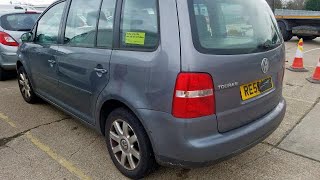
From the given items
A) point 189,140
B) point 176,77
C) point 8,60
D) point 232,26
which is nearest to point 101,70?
point 176,77

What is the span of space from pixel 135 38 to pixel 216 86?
2.54 ft

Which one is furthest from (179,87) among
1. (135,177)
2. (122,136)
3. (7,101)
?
(7,101)

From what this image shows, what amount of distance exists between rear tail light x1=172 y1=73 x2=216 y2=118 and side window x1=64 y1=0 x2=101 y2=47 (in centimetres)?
121

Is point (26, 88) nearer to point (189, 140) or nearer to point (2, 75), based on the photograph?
point (2, 75)

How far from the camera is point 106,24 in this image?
279cm

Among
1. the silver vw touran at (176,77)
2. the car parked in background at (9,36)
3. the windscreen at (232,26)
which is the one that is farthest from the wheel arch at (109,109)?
the car parked in background at (9,36)

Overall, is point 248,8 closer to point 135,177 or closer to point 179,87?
point 179,87

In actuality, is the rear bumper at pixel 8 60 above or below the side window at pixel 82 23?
below

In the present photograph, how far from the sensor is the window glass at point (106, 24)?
273 centimetres

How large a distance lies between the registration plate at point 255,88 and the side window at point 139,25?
0.80m

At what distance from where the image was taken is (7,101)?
4961 mm

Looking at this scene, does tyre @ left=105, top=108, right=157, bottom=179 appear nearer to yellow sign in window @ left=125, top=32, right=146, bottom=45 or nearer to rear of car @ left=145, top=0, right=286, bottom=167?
rear of car @ left=145, top=0, right=286, bottom=167

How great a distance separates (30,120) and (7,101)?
1.08m

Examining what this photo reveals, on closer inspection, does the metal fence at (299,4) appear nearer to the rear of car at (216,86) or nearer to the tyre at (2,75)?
the tyre at (2,75)
